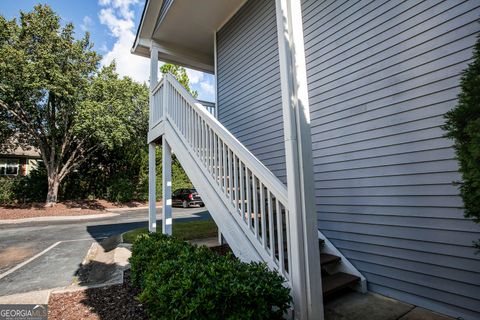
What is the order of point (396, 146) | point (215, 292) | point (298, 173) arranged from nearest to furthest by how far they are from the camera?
point (215, 292) < point (298, 173) < point (396, 146)

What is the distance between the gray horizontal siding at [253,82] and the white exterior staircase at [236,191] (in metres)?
1.16

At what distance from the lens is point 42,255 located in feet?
18.8

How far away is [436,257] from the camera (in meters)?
2.47

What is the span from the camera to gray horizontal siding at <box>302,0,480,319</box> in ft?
7.82

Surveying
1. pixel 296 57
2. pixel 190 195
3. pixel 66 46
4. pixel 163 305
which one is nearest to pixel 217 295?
pixel 163 305

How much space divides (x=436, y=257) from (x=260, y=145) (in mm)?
2968

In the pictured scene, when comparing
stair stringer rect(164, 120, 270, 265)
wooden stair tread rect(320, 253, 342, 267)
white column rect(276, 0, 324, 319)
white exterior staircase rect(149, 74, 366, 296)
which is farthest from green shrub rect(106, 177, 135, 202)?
white column rect(276, 0, 324, 319)

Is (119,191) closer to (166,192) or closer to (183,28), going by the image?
(166,192)

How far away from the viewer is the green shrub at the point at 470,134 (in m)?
1.43

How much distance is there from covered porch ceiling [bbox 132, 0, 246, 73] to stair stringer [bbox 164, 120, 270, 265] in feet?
8.29

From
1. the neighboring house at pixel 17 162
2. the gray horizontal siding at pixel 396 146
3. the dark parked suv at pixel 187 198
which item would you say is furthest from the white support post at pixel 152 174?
the neighboring house at pixel 17 162

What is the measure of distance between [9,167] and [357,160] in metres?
26.2

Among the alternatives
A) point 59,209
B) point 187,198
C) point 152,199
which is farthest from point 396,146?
point 59,209

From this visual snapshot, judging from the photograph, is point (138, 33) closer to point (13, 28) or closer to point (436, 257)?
point (436, 257)
